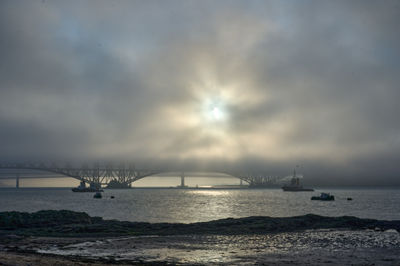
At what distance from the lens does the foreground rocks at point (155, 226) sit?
1553 inches

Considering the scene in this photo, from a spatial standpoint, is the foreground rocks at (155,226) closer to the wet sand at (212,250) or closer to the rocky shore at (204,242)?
the rocky shore at (204,242)

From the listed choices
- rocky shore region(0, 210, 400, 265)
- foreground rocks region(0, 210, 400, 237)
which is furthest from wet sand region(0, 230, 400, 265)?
foreground rocks region(0, 210, 400, 237)

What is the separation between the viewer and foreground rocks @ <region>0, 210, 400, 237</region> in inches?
1553

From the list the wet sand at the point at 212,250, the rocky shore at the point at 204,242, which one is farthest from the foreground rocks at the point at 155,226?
the wet sand at the point at 212,250

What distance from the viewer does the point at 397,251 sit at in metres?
29.2

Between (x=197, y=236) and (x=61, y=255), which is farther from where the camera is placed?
(x=197, y=236)

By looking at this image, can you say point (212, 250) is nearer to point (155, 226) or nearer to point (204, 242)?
point (204, 242)

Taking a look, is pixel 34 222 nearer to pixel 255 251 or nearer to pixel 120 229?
pixel 120 229

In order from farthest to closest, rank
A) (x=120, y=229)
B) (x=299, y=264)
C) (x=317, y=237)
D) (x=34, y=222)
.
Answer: (x=34, y=222), (x=120, y=229), (x=317, y=237), (x=299, y=264)

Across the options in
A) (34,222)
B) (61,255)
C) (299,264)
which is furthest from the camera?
(34,222)

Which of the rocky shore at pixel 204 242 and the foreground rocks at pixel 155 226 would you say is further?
the foreground rocks at pixel 155 226

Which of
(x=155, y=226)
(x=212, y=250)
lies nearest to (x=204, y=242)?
(x=212, y=250)

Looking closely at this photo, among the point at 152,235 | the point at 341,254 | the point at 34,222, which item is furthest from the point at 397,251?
the point at 34,222

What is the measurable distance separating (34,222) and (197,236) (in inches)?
798
